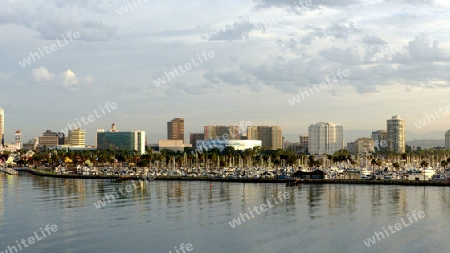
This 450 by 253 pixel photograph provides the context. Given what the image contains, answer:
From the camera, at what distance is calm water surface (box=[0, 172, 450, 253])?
91.7 feet

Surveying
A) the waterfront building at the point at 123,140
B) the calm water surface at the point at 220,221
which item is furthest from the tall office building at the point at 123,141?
the calm water surface at the point at 220,221

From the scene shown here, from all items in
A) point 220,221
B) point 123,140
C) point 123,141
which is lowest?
point 220,221

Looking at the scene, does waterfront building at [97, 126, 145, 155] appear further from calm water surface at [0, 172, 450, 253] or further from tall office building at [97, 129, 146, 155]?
calm water surface at [0, 172, 450, 253]

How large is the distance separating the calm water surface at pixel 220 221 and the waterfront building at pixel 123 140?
13523cm

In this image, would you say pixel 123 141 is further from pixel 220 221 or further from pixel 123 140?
pixel 220 221

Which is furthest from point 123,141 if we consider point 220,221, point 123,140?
point 220,221

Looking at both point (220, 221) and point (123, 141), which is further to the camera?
point (123, 141)

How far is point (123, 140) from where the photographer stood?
190125 mm

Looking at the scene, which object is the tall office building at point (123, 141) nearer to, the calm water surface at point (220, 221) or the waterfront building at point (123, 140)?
the waterfront building at point (123, 140)

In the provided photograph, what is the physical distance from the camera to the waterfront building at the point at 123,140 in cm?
18862

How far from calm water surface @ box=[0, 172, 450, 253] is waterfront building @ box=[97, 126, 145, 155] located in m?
135

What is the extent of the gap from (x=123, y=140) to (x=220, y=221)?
158372mm

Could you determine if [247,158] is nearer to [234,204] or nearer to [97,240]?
[234,204]

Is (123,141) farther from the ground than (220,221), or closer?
farther from the ground
